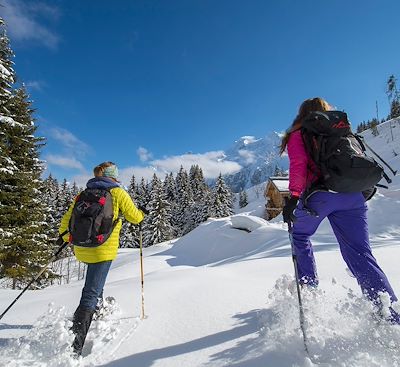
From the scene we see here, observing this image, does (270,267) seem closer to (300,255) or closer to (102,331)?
(300,255)

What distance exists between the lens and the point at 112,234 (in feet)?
10.9

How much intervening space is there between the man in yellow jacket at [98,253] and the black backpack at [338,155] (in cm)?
211

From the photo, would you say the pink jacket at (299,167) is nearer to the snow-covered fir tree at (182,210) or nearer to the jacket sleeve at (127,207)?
the jacket sleeve at (127,207)

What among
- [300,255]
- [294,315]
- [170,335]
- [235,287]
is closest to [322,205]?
[300,255]

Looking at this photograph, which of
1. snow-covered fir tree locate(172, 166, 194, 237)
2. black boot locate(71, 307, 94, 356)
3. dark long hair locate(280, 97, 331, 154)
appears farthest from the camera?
snow-covered fir tree locate(172, 166, 194, 237)

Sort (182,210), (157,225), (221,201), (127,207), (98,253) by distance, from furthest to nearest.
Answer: (182,210), (221,201), (157,225), (127,207), (98,253)

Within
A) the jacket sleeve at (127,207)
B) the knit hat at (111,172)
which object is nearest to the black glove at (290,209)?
the jacket sleeve at (127,207)

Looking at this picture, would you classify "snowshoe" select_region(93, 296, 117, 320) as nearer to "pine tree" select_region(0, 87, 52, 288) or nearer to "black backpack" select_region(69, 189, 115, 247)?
"black backpack" select_region(69, 189, 115, 247)

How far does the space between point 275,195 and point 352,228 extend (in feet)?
128

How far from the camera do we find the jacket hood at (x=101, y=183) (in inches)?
132

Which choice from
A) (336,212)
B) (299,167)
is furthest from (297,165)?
(336,212)

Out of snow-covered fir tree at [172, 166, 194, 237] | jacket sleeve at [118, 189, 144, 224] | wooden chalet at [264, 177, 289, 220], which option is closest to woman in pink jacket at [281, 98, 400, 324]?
jacket sleeve at [118, 189, 144, 224]

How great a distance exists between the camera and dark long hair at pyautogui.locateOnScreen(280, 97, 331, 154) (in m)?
3.07

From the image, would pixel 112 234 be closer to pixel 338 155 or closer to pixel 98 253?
pixel 98 253
